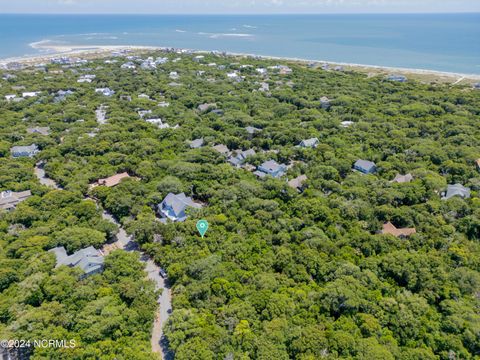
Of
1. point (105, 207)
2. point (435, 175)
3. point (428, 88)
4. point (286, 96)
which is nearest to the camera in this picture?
point (105, 207)

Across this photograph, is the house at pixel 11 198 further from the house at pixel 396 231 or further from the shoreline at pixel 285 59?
the shoreline at pixel 285 59

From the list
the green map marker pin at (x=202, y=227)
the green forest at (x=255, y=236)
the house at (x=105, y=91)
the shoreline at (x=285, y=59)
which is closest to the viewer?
the green forest at (x=255, y=236)

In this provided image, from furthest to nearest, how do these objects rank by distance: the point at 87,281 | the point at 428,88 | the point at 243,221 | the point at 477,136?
the point at 428,88 → the point at 477,136 → the point at 243,221 → the point at 87,281

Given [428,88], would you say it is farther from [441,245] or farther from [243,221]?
[243,221]

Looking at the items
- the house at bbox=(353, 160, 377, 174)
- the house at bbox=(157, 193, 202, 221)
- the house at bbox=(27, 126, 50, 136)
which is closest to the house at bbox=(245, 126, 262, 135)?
the house at bbox=(353, 160, 377, 174)

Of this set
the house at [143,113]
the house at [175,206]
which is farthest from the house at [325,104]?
the house at [175,206]

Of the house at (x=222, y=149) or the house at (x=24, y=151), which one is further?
the house at (x=222, y=149)

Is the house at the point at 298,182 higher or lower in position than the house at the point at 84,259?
higher

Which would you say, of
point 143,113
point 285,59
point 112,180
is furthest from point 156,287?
point 285,59

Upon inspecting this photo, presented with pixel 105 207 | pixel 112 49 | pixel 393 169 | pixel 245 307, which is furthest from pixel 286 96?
pixel 112 49
